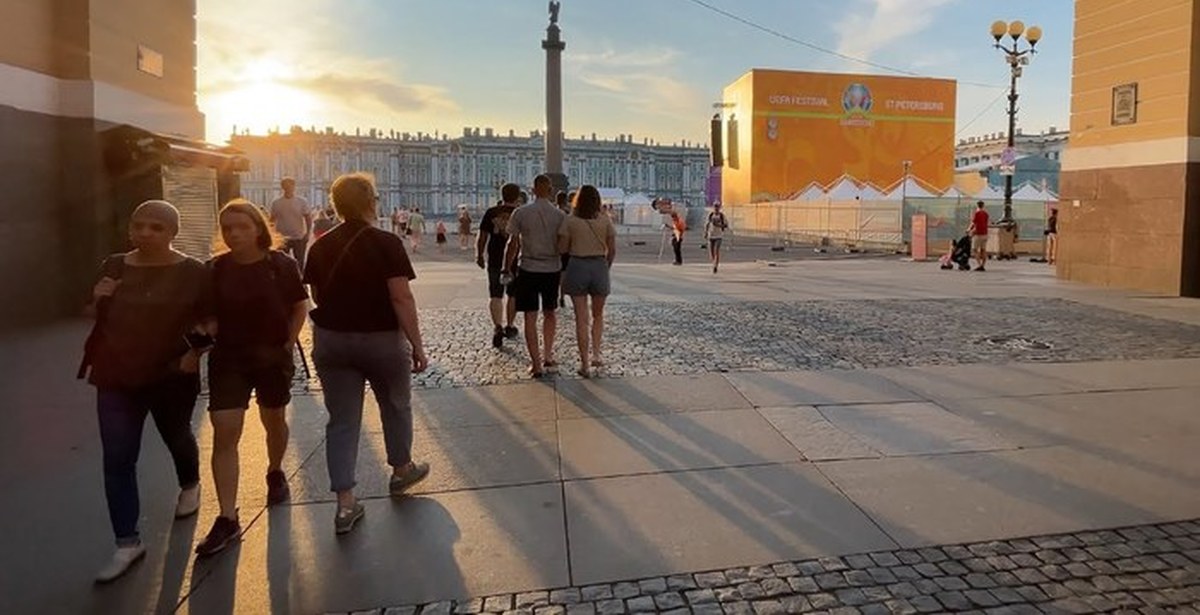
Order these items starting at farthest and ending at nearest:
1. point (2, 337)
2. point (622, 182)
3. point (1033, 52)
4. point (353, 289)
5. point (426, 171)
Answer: point (622, 182)
point (426, 171)
point (1033, 52)
point (2, 337)
point (353, 289)

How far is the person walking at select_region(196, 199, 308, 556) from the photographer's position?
3.75m

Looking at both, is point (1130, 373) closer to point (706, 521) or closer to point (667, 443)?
point (667, 443)

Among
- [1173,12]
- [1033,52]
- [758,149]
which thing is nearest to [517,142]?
[758,149]

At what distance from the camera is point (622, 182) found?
149 meters

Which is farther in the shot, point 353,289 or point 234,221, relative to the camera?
point 353,289

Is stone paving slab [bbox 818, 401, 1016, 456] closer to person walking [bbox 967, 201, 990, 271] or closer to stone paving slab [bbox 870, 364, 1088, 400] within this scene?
stone paving slab [bbox 870, 364, 1088, 400]

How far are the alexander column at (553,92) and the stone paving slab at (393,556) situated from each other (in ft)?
53.9

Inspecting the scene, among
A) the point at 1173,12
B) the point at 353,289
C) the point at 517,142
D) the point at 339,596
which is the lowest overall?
the point at 339,596

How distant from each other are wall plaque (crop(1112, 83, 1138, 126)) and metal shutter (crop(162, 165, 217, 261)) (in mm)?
15643

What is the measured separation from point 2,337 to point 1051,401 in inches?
407

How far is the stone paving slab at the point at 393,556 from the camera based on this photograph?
339 cm

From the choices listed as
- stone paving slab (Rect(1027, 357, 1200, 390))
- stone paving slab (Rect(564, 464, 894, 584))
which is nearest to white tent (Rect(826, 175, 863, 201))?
stone paving slab (Rect(1027, 357, 1200, 390))

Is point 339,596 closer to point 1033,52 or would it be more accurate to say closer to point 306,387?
point 306,387

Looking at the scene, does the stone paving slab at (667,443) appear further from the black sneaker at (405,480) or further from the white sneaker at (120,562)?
the white sneaker at (120,562)
